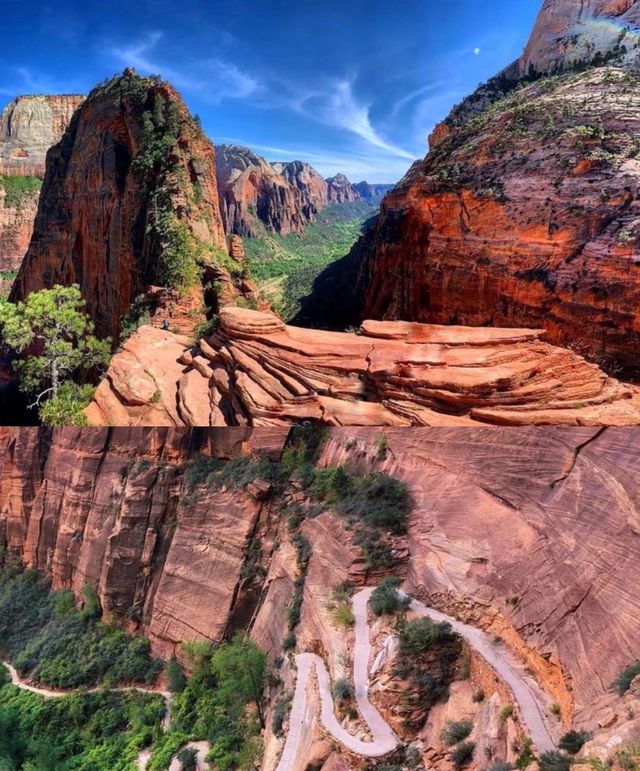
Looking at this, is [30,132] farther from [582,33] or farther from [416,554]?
[416,554]

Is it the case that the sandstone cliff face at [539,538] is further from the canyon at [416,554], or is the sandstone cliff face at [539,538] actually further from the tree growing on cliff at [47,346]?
the tree growing on cliff at [47,346]

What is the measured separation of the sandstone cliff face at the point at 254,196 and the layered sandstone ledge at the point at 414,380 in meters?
47.7

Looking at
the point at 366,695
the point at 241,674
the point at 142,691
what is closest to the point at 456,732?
the point at 366,695

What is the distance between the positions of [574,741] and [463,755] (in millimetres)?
1404

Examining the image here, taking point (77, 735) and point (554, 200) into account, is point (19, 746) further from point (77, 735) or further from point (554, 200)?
point (554, 200)

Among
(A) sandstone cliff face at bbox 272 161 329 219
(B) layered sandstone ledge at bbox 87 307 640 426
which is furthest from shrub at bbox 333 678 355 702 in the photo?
(A) sandstone cliff face at bbox 272 161 329 219

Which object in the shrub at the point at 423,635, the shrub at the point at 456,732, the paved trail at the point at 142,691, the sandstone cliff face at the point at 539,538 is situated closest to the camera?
the sandstone cliff face at the point at 539,538

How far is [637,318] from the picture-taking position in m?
6.14

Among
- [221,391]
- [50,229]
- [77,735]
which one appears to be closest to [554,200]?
[221,391]

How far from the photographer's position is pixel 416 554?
6.00m

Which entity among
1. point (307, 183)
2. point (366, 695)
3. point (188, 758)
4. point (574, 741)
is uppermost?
point (307, 183)

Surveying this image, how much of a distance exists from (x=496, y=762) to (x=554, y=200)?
688 centimetres

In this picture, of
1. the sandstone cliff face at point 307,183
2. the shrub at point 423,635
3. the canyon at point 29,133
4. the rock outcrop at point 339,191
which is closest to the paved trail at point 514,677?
the shrub at point 423,635

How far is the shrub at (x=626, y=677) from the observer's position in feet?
10.9
